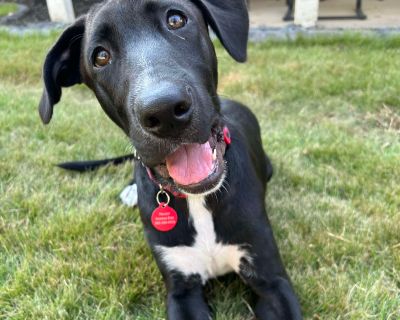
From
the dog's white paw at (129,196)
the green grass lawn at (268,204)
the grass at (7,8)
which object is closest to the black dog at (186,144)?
the green grass lawn at (268,204)

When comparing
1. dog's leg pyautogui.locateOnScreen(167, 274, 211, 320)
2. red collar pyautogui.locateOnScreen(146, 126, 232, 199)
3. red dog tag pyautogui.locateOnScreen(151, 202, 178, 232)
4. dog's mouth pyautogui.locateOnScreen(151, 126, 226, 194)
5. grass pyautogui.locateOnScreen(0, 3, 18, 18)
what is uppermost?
dog's mouth pyautogui.locateOnScreen(151, 126, 226, 194)

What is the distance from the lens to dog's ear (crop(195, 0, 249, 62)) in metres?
2.45

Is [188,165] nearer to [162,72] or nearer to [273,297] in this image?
[162,72]

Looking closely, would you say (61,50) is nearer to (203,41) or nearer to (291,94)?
(203,41)

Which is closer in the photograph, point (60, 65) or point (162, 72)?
point (162, 72)

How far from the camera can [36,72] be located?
6676 millimetres

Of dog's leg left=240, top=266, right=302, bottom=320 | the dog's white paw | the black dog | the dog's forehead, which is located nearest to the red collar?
the black dog

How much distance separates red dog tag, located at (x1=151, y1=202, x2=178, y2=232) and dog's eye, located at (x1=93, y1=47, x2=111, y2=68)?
2.36 ft

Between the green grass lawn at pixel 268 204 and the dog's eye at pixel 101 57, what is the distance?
1.13 metres

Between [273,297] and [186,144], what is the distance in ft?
2.94

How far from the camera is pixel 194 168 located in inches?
85.7

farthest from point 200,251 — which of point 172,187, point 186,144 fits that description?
point 186,144

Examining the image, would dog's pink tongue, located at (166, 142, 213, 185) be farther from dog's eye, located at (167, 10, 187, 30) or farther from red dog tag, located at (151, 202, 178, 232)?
dog's eye, located at (167, 10, 187, 30)

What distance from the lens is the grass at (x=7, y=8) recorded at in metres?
10.3
